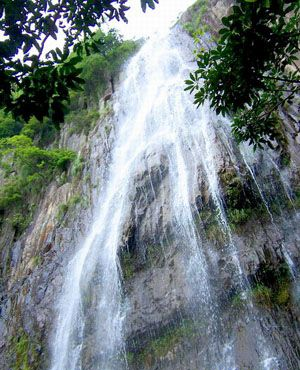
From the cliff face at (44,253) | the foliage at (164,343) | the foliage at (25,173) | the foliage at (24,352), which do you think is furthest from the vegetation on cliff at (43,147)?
the foliage at (164,343)

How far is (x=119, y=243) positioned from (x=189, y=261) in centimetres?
192

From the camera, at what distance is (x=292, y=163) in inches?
344

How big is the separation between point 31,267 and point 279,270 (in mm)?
7973

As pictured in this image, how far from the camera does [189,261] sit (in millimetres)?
7984

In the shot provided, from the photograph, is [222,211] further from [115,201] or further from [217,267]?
[115,201]

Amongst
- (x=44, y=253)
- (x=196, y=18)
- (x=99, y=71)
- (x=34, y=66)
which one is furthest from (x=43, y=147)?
(x=34, y=66)

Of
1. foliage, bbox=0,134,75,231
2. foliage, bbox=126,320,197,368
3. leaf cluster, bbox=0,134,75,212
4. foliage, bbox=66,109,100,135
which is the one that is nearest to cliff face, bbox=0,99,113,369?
foliage, bbox=66,109,100,135

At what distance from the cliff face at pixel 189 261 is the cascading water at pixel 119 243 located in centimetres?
3

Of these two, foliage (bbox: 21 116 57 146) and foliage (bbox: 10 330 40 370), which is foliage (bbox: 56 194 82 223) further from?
foliage (bbox: 21 116 57 146)

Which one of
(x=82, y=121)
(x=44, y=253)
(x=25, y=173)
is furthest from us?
(x=25, y=173)

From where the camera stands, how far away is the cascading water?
7227mm

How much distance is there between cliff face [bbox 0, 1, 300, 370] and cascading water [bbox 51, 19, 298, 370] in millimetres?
33

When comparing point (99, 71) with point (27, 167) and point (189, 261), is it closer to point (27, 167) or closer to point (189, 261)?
point (27, 167)

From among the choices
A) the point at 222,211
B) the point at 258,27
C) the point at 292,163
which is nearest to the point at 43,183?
the point at 222,211
